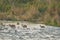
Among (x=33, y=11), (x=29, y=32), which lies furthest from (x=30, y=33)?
(x=33, y=11)

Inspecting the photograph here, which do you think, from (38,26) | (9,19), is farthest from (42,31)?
(9,19)

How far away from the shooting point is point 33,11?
77.3ft

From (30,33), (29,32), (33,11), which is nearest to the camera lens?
(30,33)

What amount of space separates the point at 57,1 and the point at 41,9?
5.19 ft

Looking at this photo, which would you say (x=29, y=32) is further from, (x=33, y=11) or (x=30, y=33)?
(x=33, y=11)

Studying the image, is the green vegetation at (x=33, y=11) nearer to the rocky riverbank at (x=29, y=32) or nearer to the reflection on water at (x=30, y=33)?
the rocky riverbank at (x=29, y=32)

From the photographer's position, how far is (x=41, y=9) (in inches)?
953

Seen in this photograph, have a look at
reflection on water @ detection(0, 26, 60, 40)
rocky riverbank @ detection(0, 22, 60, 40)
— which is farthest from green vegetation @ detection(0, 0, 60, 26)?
reflection on water @ detection(0, 26, 60, 40)

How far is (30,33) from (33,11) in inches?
228

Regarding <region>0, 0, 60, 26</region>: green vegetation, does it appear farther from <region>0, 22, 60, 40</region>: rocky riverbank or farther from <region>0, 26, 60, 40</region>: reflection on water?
<region>0, 26, 60, 40</region>: reflection on water

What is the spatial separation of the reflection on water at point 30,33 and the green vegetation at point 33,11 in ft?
7.34

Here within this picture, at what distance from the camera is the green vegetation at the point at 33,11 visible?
22.2m

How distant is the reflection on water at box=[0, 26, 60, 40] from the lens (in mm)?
16672

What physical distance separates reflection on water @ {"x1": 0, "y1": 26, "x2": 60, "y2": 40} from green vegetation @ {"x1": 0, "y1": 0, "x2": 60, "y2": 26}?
2.24 m
